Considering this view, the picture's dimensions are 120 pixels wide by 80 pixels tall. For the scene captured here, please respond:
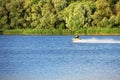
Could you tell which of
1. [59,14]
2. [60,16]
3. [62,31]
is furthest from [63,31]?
[59,14]

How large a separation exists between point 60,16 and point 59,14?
46 centimetres

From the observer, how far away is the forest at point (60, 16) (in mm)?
91438

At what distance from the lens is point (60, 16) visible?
96750 millimetres

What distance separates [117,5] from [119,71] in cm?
6144

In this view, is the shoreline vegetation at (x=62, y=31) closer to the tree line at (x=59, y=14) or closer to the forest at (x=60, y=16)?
the forest at (x=60, y=16)

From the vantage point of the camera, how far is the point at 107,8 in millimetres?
93250

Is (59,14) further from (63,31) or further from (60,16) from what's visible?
(63,31)

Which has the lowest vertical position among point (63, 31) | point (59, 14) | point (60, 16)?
point (63, 31)

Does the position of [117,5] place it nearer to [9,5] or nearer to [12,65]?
[9,5]

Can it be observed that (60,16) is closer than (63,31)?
No

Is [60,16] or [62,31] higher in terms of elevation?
[60,16]


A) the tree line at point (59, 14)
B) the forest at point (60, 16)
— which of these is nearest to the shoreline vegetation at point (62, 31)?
the forest at point (60, 16)

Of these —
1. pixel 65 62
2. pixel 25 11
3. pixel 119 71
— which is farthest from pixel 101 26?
pixel 119 71

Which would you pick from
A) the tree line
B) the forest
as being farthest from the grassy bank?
the tree line
